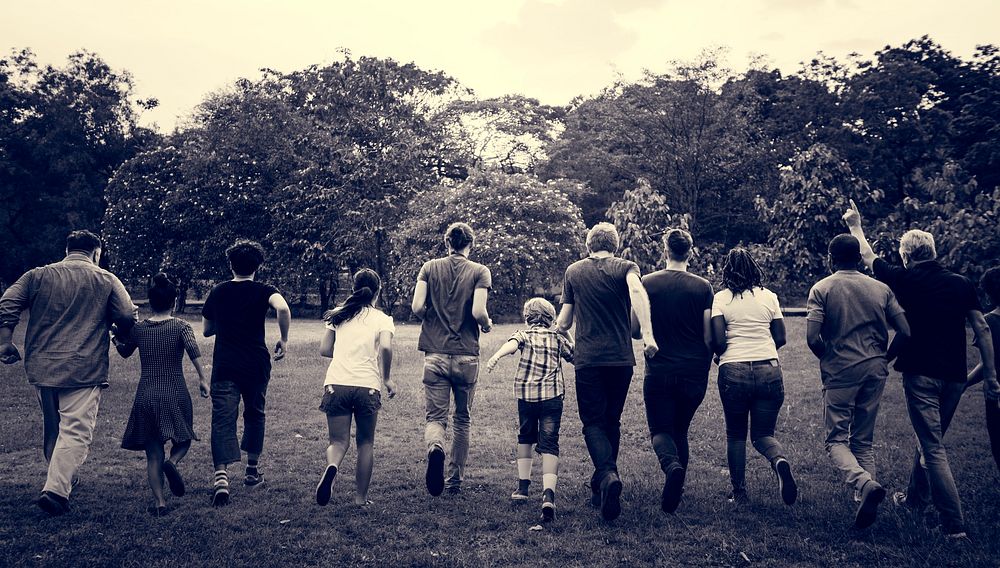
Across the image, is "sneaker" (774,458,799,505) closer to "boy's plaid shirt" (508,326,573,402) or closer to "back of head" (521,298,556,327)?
"boy's plaid shirt" (508,326,573,402)

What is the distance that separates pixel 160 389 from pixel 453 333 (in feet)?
7.89

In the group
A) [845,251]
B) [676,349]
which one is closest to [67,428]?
[676,349]

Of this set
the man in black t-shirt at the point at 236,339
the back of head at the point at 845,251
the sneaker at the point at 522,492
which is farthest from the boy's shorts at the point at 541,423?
the back of head at the point at 845,251

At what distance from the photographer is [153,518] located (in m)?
5.39

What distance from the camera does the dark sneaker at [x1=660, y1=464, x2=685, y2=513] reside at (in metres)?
5.32

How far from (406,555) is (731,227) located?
38300mm

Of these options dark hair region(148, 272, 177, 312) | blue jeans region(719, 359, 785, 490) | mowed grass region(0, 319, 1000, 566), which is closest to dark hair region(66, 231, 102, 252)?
dark hair region(148, 272, 177, 312)

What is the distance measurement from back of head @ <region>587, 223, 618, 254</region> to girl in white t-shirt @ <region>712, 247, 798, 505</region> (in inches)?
37.0

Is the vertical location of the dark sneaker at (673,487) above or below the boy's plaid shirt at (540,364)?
below

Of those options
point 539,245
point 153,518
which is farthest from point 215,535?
point 539,245

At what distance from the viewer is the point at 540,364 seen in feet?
19.0

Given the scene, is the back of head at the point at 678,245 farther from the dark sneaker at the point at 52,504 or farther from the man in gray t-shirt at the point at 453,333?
the dark sneaker at the point at 52,504

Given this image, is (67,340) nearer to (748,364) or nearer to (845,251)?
(748,364)

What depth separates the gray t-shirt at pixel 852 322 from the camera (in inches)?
215
